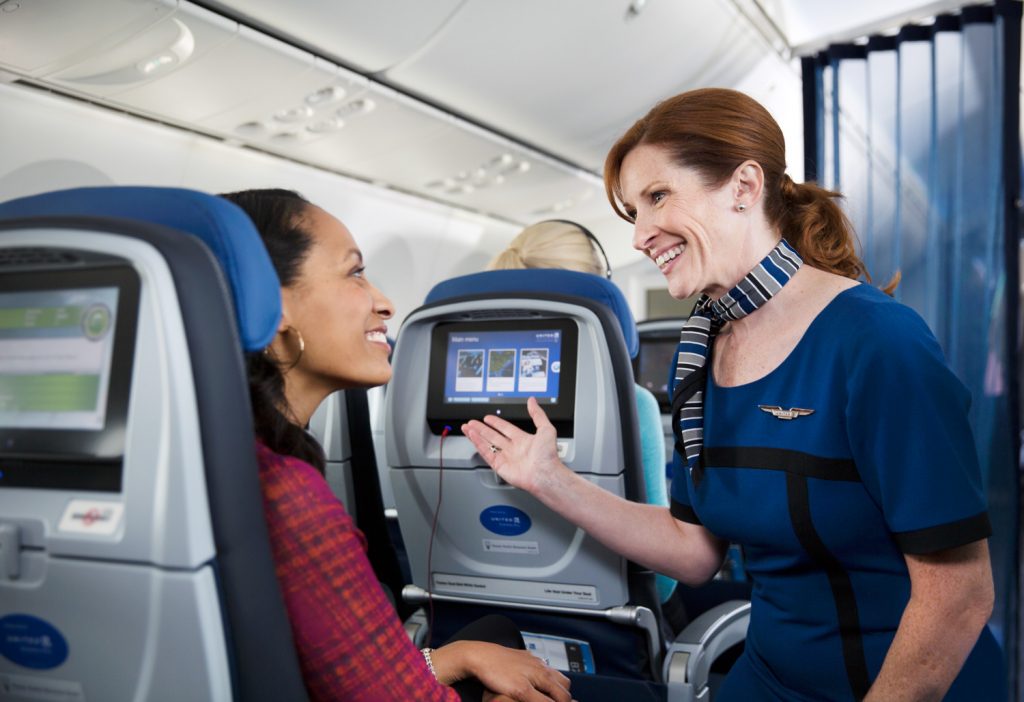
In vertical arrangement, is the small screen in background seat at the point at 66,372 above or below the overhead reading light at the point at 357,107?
below

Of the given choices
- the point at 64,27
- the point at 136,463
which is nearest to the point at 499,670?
the point at 136,463

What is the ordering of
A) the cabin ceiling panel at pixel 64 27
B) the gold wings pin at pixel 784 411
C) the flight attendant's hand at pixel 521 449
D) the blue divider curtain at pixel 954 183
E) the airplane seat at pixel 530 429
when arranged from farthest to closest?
the blue divider curtain at pixel 954 183 < the cabin ceiling panel at pixel 64 27 < the airplane seat at pixel 530 429 < the flight attendant's hand at pixel 521 449 < the gold wings pin at pixel 784 411

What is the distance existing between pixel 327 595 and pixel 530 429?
1.08m

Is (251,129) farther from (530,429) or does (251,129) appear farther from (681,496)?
(681,496)

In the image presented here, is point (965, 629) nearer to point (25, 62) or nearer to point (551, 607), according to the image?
point (551, 607)

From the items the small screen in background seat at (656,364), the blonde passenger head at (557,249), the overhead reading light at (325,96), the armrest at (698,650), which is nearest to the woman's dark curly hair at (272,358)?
the armrest at (698,650)

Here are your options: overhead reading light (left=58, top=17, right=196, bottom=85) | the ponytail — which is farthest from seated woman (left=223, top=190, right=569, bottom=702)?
overhead reading light (left=58, top=17, right=196, bottom=85)

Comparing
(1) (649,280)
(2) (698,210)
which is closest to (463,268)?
(1) (649,280)

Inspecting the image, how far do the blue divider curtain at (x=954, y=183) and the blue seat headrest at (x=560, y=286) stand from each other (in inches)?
82.5

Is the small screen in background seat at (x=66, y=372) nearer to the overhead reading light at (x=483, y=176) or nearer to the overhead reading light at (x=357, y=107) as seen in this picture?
the overhead reading light at (x=357, y=107)

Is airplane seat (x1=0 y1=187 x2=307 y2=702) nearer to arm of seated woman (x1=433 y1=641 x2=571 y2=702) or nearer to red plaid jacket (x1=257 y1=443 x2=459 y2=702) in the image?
red plaid jacket (x1=257 y1=443 x2=459 y2=702)

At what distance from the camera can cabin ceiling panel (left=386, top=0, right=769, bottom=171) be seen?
11.5 ft

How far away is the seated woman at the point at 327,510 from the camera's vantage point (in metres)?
1.07

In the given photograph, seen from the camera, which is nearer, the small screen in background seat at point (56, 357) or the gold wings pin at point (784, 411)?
the small screen in background seat at point (56, 357)
